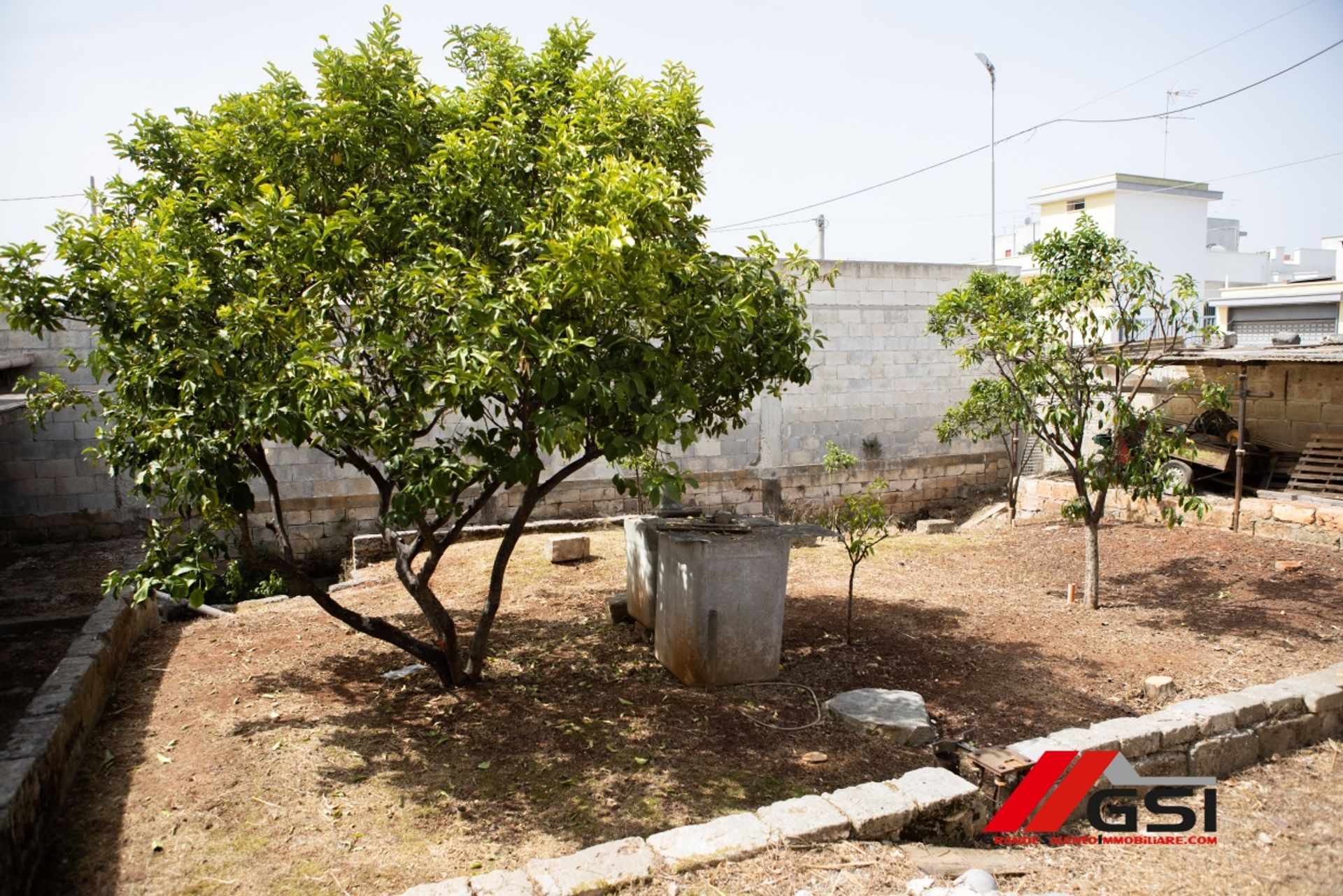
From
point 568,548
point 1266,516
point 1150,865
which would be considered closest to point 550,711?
point 1150,865

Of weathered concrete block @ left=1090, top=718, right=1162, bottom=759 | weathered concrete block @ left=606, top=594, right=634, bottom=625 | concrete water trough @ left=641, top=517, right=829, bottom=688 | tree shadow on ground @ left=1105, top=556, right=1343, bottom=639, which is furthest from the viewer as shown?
tree shadow on ground @ left=1105, top=556, right=1343, bottom=639

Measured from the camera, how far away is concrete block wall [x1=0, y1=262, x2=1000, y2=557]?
11180 millimetres

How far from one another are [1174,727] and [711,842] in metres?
3.21

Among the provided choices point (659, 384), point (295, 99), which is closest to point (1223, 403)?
point (659, 384)

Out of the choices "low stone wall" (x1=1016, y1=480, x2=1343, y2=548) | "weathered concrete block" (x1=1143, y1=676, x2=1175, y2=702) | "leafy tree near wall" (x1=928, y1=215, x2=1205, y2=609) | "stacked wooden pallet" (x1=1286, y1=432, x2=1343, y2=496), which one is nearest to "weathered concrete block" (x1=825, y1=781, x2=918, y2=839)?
"weathered concrete block" (x1=1143, y1=676, x2=1175, y2=702)

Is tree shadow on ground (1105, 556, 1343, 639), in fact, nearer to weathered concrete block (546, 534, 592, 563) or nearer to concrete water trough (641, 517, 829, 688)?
concrete water trough (641, 517, 829, 688)

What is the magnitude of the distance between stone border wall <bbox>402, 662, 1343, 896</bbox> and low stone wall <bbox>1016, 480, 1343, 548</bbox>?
347cm

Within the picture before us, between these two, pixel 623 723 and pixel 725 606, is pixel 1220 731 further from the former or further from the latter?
pixel 623 723

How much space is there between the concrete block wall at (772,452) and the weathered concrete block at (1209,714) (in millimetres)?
6379

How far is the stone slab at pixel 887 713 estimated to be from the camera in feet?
17.5

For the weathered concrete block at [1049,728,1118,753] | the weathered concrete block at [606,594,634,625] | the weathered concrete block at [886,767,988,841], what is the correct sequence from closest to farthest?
1. the weathered concrete block at [886,767,988,841]
2. the weathered concrete block at [1049,728,1118,753]
3. the weathered concrete block at [606,594,634,625]

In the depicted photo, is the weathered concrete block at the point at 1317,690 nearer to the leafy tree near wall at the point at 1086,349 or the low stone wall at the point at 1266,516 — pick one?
the leafy tree near wall at the point at 1086,349

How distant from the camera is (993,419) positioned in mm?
12258

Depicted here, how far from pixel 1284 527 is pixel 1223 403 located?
3.95m
